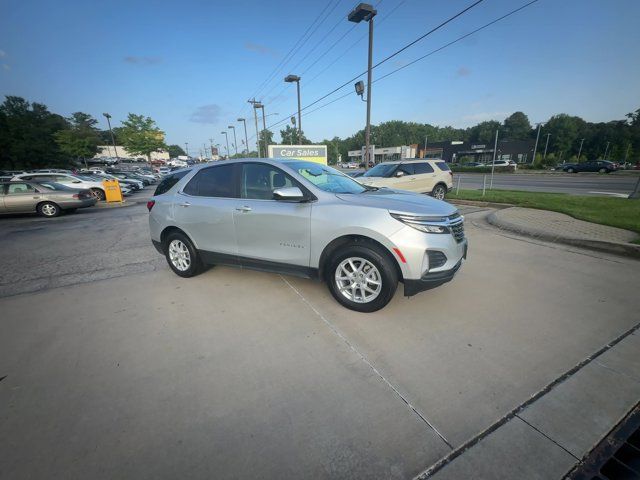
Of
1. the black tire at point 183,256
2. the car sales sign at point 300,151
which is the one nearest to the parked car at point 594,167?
the car sales sign at point 300,151

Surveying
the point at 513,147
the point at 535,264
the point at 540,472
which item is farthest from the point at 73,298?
the point at 513,147

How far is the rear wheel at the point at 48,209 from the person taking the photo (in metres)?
10.9

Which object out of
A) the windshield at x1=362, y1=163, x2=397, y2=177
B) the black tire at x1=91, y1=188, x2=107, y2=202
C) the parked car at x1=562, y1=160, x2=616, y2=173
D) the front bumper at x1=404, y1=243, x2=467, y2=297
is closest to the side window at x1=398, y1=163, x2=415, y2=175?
the windshield at x1=362, y1=163, x2=397, y2=177

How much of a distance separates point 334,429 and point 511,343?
1.87 meters

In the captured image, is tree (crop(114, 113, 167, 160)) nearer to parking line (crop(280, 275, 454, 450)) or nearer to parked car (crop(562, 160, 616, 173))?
parking line (crop(280, 275, 454, 450))

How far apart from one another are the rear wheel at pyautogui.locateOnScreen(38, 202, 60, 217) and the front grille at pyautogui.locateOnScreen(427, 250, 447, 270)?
46.1ft

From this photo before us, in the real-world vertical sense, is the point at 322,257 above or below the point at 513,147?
below

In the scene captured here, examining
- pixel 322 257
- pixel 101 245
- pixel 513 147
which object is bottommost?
pixel 101 245

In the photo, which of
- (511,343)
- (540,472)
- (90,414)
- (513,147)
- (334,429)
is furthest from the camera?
(513,147)

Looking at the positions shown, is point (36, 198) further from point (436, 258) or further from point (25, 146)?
point (25, 146)

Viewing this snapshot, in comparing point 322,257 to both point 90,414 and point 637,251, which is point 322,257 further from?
point 637,251

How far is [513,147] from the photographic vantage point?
2633 inches

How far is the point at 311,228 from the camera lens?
3238mm

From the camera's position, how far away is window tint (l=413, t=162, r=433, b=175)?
10.2 metres
